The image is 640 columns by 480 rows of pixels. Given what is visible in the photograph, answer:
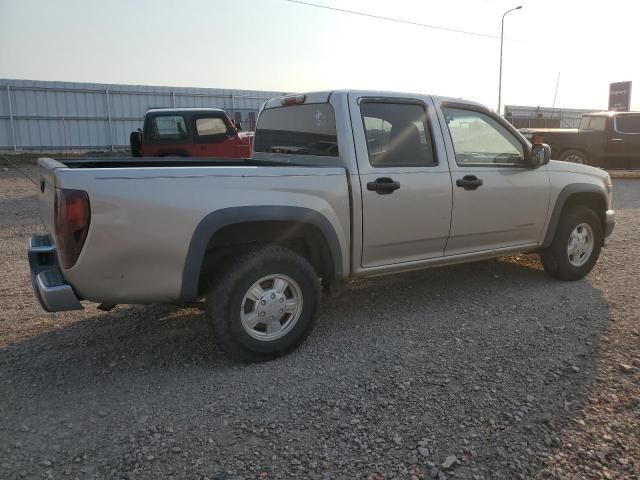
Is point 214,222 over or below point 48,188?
below

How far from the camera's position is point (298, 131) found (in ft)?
15.4

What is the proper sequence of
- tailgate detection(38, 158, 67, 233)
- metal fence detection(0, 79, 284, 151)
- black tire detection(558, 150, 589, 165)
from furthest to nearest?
metal fence detection(0, 79, 284, 151) → black tire detection(558, 150, 589, 165) → tailgate detection(38, 158, 67, 233)

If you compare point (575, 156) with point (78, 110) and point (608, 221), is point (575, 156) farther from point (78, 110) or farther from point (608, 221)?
point (78, 110)

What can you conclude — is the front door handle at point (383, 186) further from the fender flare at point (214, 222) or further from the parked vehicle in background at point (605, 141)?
the parked vehicle in background at point (605, 141)

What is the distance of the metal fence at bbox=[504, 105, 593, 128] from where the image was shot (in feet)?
95.2

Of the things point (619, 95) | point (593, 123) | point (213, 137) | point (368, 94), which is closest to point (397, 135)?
point (368, 94)

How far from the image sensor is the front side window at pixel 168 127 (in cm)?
1288

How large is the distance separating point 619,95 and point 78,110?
34.5m

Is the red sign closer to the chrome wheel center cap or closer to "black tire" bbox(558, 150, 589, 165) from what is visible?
"black tire" bbox(558, 150, 589, 165)

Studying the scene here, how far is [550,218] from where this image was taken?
209 inches

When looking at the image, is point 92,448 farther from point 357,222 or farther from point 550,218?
point 550,218

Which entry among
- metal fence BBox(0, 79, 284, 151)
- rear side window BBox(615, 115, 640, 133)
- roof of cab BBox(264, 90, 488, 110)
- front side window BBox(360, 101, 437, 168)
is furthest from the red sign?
front side window BBox(360, 101, 437, 168)

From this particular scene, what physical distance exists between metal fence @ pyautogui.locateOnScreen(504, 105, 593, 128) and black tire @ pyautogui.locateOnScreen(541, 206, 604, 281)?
2213 centimetres

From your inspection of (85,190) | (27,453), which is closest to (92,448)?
(27,453)
